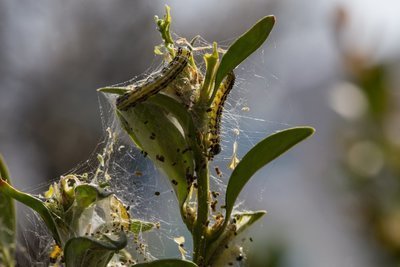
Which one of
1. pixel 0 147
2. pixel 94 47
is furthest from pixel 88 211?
pixel 94 47

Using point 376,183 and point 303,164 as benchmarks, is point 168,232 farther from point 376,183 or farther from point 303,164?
point 376,183

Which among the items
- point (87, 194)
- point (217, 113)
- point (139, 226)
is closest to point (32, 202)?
point (87, 194)

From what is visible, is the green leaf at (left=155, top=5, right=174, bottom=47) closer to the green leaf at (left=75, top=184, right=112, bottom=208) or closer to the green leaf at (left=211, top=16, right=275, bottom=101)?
the green leaf at (left=211, top=16, right=275, bottom=101)

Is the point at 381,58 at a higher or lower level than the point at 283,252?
higher

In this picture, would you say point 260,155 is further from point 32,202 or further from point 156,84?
point 32,202

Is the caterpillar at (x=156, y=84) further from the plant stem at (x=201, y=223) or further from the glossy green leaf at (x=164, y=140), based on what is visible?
the plant stem at (x=201, y=223)

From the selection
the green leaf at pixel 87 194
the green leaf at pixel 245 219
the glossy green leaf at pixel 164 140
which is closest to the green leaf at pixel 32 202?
the green leaf at pixel 87 194
